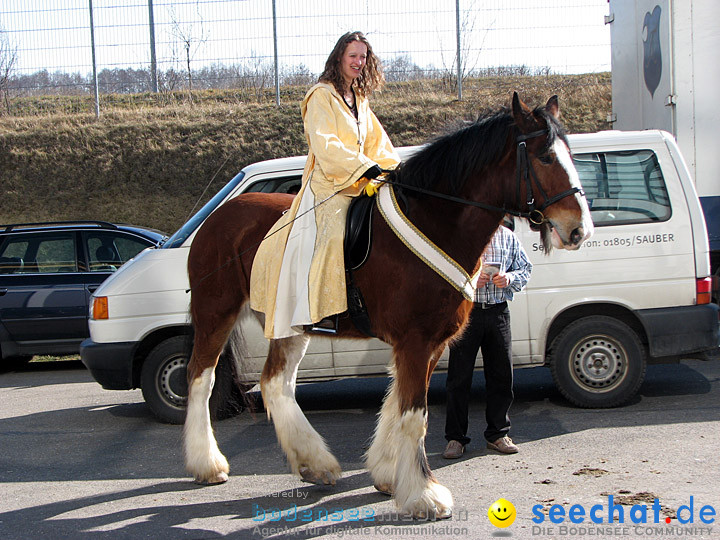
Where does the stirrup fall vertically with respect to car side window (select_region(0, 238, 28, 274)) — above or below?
below

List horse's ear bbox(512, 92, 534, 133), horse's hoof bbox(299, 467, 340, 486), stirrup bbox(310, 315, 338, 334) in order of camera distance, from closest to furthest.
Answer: horse's ear bbox(512, 92, 534, 133) → stirrup bbox(310, 315, 338, 334) → horse's hoof bbox(299, 467, 340, 486)

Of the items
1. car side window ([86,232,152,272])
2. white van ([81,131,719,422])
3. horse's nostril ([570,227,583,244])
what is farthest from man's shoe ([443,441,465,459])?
A: car side window ([86,232,152,272])

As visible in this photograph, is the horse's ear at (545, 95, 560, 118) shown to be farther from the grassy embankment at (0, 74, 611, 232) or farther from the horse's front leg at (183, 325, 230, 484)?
the grassy embankment at (0, 74, 611, 232)

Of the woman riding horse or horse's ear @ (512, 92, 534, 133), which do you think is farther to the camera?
the woman riding horse

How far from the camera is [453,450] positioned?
552 centimetres

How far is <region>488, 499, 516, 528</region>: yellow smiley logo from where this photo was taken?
420 cm

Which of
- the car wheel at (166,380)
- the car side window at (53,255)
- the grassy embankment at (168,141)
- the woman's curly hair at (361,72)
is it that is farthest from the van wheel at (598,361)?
the grassy embankment at (168,141)

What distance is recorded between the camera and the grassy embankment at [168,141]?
58.6ft

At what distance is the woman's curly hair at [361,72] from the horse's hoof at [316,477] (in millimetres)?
2533

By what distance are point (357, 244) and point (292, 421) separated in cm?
135

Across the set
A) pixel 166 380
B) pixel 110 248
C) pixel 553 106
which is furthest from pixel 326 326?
pixel 110 248

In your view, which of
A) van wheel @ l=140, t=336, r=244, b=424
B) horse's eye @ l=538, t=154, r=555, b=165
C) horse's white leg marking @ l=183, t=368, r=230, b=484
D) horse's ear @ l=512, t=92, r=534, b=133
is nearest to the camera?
horse's eye @ l=538, t=154, r=555, b=165

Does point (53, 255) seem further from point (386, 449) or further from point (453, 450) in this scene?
point (386, 449)

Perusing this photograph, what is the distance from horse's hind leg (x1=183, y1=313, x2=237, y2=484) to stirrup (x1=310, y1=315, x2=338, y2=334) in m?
0.83
